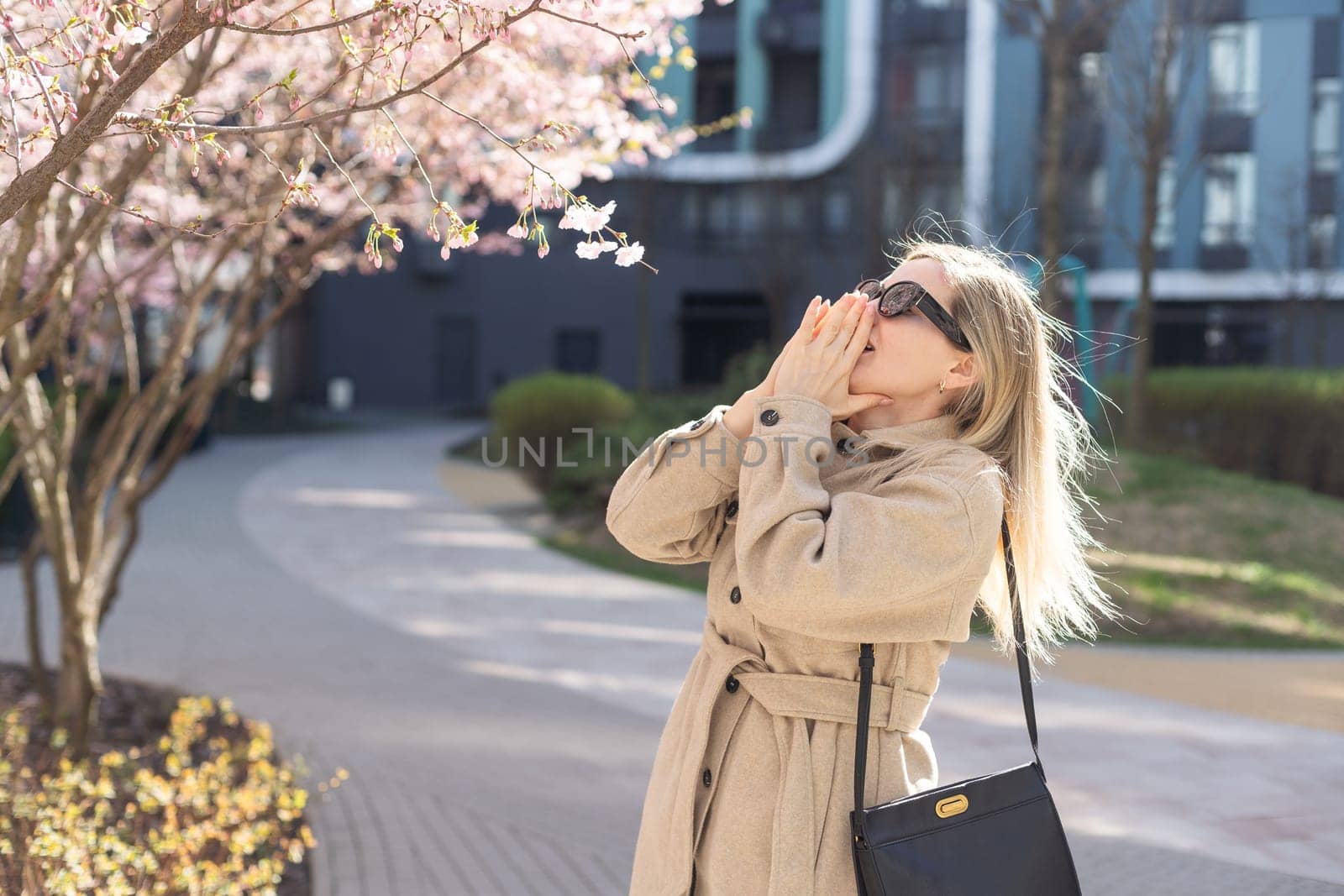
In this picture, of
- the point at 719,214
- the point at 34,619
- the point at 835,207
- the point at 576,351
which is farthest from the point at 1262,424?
the point at 576,351

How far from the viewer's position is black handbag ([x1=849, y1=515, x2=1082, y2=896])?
1.77 m

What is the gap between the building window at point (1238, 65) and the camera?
2781 cm

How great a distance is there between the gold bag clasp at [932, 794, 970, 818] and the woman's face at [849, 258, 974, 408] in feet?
1.88

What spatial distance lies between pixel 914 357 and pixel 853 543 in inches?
13.2

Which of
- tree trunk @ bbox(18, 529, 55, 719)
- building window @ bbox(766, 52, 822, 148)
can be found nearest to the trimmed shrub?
tree trunk @ bbox(18, 529, 55, 719)

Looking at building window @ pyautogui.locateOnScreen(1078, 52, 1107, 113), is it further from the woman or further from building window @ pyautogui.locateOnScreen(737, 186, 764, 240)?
the woman

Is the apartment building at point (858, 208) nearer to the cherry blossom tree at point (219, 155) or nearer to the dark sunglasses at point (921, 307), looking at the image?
the cherry blossom tree at point (219, 155)

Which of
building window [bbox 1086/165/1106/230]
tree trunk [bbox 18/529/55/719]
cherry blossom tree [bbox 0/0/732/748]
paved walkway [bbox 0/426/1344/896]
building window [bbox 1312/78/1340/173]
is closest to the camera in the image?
cherry blossom tree [bbox 0/0/732/748]

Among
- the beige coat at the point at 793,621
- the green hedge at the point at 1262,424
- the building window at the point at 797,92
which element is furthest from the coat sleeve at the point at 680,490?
the building window at the point at 797,92

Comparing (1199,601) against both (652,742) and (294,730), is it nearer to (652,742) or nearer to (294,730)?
(652,742)

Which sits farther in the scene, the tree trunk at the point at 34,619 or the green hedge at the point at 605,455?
the green hedge at the point at 605,455

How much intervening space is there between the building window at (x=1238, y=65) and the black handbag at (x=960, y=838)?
95.9ft

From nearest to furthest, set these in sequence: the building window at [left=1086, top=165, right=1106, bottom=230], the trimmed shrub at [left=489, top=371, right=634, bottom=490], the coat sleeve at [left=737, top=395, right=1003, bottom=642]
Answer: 1. the coat sleeve at [left=737, top=395, right=1003, bottom=642]
2. the trimmed shrub at [left=489, top=371, right=634, bottom=490]
3. the building window at [left=1086, top=165, right=1106, bottom=230]

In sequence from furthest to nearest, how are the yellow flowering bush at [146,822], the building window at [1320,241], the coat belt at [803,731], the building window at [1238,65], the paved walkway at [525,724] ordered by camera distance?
the building window at [1238,65]
the building window at [1320,241]
the paved walkway at [525,724]
the yellow flowering bush at [146,822]
the coat belt at [803,731]
